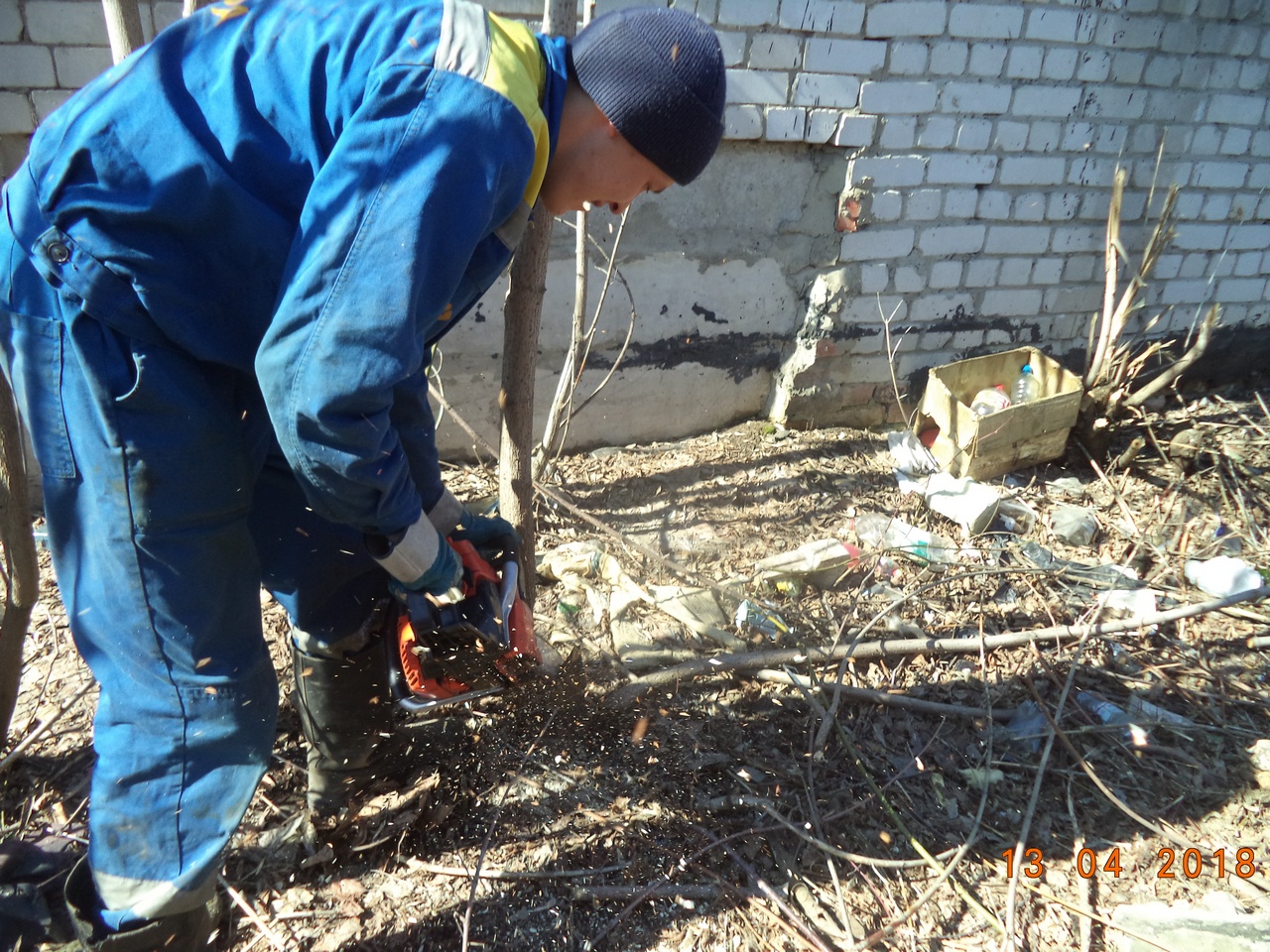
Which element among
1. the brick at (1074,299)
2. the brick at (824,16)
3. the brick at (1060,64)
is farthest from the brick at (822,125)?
the brick at (1074,299)

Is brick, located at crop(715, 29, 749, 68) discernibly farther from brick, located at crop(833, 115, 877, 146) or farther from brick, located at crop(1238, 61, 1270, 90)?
brick, located at crop(1238, 61, 1270, 90)

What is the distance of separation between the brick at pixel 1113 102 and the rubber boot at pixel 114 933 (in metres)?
4.86

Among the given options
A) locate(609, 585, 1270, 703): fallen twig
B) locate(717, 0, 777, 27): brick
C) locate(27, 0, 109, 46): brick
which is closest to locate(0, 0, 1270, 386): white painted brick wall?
locate(717, 0, 777, 27): brick

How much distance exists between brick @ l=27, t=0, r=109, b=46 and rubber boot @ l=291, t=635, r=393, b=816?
7.55ft

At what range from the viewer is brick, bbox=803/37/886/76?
3484 millimetres

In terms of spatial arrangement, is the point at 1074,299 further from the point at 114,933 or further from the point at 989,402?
the point at 114,933

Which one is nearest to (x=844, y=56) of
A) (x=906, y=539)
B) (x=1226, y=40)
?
(x=906, y=539)

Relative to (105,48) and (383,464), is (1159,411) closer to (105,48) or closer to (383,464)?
(383,464)

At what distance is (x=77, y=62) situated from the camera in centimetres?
272

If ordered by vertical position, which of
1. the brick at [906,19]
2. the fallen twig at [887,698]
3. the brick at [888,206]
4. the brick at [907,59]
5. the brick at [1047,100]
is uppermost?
the brick at [906,19]

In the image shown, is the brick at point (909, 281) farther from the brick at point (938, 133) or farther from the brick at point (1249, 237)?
the brick at point (1249, 237)

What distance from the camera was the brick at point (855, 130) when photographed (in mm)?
3666

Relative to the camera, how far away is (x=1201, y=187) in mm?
4512

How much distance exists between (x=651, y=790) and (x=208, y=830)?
111 cm
